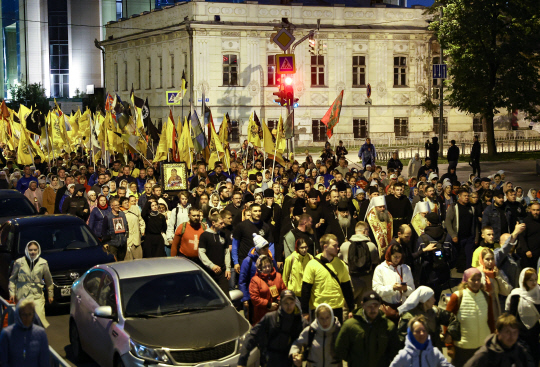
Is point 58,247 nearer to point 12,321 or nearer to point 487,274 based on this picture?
point 12,321

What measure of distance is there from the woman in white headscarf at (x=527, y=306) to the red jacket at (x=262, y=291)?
267 centimetres

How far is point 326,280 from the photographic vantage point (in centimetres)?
921

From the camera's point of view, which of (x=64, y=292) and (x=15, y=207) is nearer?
(x=64, y=292)

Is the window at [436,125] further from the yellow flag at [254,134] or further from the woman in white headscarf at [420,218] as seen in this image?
the woman in white headscarf at [420,218]

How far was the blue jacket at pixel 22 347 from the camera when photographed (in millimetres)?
7473

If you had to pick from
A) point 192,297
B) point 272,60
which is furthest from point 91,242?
point 272,60

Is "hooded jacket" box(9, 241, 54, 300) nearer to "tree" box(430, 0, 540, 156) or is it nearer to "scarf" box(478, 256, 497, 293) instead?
"scarf" box(478, 256, 497, 293)

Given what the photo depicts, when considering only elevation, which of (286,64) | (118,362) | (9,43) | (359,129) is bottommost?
(118,362)

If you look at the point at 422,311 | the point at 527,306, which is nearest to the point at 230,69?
the point at 527,306

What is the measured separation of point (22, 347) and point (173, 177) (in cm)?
1301

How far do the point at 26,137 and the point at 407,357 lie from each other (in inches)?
879

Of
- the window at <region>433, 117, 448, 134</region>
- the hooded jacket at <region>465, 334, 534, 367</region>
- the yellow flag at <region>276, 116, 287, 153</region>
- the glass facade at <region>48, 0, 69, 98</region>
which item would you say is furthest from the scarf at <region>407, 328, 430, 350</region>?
the glass facade at <region>48, 0, 69, 98</region>

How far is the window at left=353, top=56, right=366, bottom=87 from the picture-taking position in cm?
5078

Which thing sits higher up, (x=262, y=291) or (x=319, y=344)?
(x=262, y=291)
